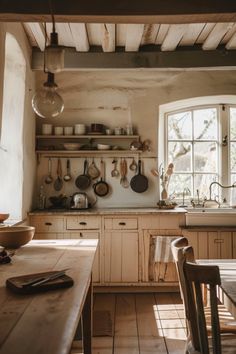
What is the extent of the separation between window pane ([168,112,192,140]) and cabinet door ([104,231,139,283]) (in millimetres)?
1511

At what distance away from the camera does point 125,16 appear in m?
2.27

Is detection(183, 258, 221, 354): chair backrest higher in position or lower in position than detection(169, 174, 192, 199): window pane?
lower

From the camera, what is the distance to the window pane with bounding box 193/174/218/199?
449cm

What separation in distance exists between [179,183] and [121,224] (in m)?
1.14

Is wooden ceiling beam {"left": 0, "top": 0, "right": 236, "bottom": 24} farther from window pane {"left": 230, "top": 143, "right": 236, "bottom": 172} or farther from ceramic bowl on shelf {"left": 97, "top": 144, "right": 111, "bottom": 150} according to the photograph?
window pane {"left": 230, "top": 143, "right": 236, "bottom": 172}

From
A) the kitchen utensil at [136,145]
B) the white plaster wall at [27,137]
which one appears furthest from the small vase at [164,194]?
the white plaster wall at [27,137]

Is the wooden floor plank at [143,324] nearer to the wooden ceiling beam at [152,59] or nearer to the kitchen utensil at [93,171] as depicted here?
the kitchen utensil at [93,171]

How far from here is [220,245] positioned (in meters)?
3.76

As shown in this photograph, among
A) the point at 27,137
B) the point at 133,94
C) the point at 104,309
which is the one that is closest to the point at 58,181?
the point at 27,137

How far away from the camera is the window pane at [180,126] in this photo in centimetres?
455

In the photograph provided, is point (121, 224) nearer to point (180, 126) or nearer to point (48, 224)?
point (48, 224)

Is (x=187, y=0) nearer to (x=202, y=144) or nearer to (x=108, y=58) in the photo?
(x=108, y=58)

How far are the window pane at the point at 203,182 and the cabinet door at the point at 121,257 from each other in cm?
120

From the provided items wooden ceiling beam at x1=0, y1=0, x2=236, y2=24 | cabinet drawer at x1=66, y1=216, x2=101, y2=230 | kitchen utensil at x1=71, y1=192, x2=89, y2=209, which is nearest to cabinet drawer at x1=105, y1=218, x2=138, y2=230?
cabinet drawer at x1=66, y1=216, x2=101, y2=230
